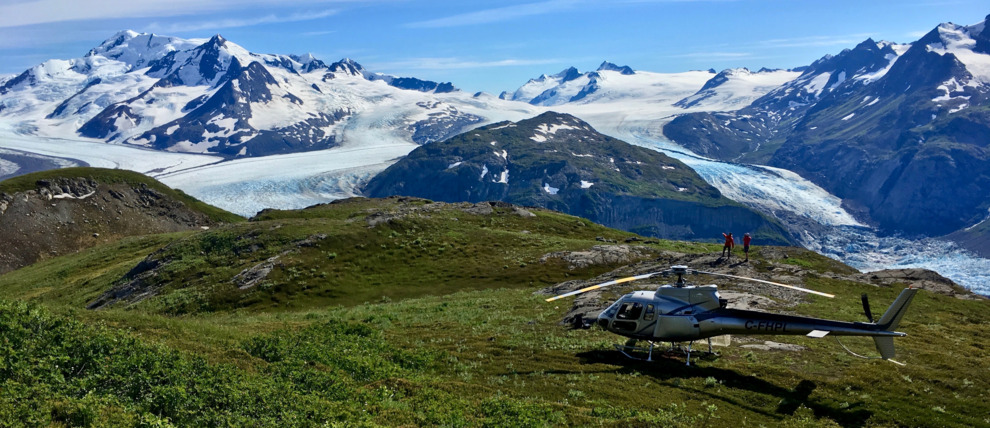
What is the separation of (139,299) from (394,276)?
22.6 metres

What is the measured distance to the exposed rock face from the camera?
9944 cm

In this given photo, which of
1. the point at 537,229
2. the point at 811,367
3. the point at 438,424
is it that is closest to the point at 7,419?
the point at 438,424

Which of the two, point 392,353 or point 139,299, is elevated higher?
point 392,353

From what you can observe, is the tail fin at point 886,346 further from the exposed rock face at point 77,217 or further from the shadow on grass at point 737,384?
the exposed rock face at point 77,217

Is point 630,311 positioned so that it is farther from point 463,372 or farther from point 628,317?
point 463,372

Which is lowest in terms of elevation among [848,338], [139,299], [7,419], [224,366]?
[139,299]

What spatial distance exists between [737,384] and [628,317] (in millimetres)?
4962

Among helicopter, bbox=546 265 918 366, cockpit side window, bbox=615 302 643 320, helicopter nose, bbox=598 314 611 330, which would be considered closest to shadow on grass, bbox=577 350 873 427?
helicopter, bbox=546 265 918 366

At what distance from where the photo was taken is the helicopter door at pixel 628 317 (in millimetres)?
24516

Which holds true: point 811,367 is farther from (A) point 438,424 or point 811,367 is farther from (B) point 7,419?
(B) point 7,419

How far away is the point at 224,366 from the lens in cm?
1769

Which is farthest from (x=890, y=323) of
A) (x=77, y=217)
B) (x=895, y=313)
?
(x=77, y=217)

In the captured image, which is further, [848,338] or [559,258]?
[559,258]

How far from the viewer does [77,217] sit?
4299 inches
